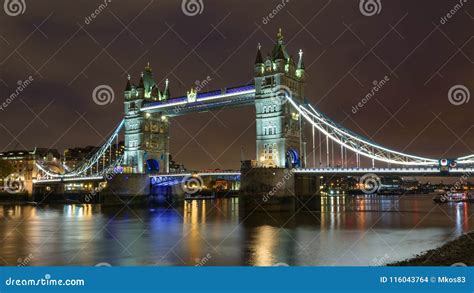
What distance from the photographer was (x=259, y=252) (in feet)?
57.5

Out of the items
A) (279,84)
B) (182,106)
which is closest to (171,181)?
(182,106)

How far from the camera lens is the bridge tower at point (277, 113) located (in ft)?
125

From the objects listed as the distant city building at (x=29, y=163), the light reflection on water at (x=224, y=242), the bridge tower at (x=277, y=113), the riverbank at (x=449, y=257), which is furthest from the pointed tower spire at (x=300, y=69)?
the distant city building at (x=29, y=163)

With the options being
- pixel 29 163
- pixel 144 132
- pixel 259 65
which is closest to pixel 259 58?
pixel 259 65

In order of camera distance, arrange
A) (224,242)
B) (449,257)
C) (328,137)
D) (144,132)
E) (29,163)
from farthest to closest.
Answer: (29,163), (144,132), (328,137), (224,242), (449,257)

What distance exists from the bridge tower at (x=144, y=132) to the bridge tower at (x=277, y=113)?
602 inches

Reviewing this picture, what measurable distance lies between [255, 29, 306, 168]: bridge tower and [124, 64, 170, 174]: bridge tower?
15291mm

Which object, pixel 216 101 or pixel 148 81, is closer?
pixel 216 101

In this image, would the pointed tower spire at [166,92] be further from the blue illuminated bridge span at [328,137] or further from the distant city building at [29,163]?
the distant city building at [29,163]

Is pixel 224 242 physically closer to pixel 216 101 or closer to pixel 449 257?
pixel 449 257

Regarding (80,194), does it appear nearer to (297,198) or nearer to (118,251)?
(297,198)

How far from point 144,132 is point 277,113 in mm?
17359

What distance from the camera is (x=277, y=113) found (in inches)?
1507

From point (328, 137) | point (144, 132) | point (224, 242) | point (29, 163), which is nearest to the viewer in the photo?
point (224, 242)
